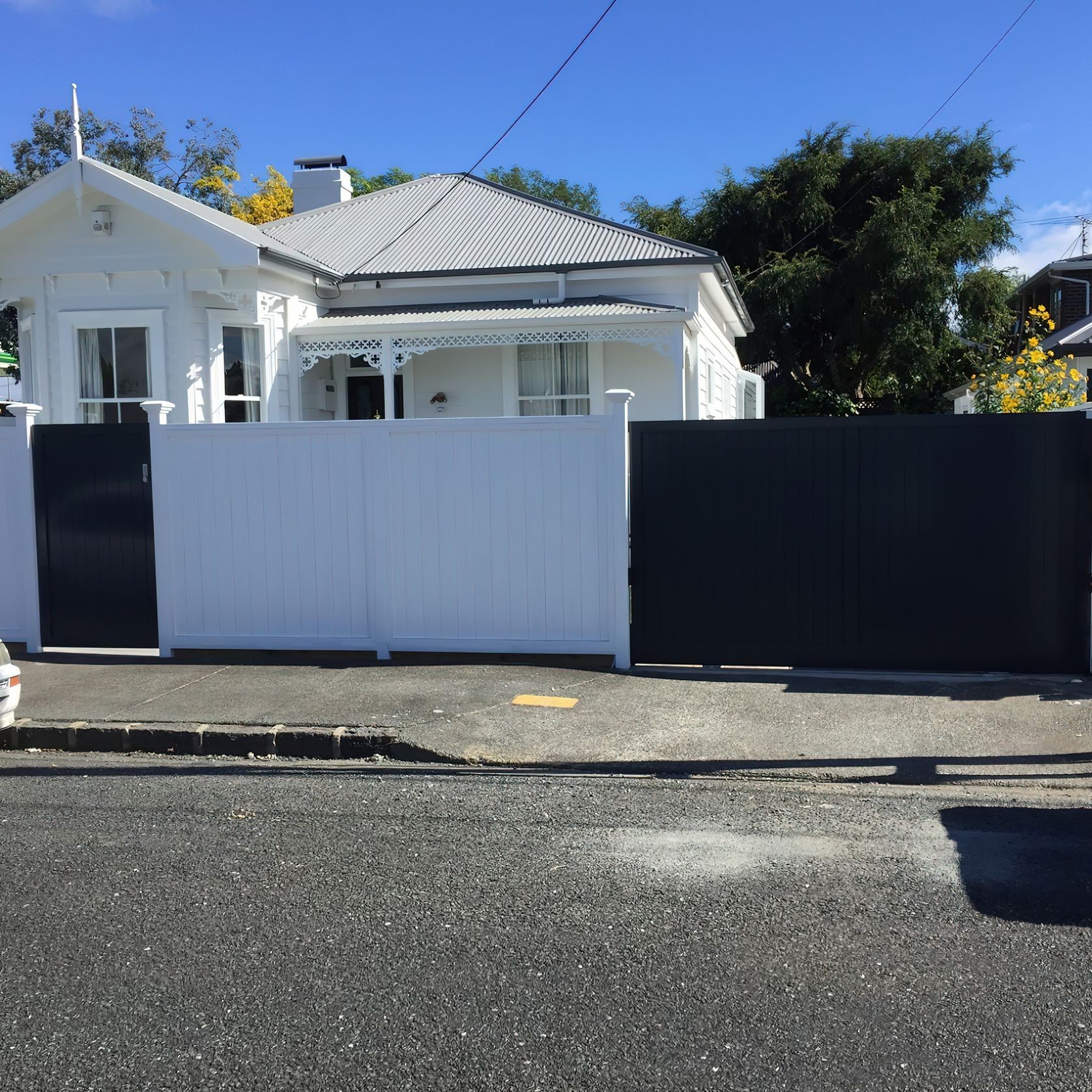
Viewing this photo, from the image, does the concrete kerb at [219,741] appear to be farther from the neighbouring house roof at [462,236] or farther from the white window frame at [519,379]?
the neighbouring house roof at [462,236]

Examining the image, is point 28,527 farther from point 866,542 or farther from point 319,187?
point 319,187

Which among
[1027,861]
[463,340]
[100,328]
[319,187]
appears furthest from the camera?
[319,187]

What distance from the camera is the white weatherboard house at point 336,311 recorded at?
520 inches

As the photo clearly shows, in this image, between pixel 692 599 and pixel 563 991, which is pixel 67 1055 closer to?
pixel 563 991

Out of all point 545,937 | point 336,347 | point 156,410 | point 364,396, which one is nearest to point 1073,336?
point 364,396

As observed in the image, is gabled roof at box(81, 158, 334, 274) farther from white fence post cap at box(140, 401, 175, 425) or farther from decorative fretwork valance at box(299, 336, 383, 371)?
white fence post cap at box(140, 401, 175, 425)

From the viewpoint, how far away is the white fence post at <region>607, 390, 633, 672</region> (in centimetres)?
853

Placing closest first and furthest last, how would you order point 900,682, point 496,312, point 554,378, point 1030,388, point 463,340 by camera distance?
point 900,682
point 1030,388
point 463,340
point 496,312
point 554,378

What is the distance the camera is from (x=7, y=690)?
6.89 meters

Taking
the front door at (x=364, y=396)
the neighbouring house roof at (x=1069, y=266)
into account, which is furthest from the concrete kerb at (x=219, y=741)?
the neighbouring house roof at (x=1069, y=266)

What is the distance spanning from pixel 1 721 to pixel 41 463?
3206mm

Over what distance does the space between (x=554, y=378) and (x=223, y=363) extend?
4.41 m

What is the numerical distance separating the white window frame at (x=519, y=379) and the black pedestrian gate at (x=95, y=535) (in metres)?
6.67

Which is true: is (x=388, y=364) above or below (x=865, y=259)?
below
